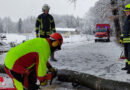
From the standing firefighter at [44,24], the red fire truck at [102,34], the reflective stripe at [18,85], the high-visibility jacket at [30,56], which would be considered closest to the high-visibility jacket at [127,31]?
the high-visibility jacket at [30,56]

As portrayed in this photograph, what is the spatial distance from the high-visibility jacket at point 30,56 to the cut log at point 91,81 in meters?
1.22

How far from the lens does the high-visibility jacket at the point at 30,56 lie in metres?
2.94

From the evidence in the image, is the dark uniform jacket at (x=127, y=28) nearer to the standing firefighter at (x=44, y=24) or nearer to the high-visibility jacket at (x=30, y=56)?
the high-visibility jacket at (x=30, y=56)

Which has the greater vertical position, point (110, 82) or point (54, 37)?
point (54, 37)

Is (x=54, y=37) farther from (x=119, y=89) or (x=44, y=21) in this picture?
(x=44, y=21)

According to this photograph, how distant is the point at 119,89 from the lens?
3.27 m

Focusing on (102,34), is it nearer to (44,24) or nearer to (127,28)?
(44,24)

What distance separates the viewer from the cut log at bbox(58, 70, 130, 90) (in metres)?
3.34

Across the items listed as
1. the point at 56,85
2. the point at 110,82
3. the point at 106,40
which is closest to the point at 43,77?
the point at 56,85

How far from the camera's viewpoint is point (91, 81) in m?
3.70

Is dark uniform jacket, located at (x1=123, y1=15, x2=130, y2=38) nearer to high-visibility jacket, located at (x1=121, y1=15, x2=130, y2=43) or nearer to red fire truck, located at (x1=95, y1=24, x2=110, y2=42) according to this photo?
high-visibility jacket, located at (x1=121, y1=15, x2=130, y2=43)

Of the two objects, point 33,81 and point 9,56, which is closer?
point 9,56

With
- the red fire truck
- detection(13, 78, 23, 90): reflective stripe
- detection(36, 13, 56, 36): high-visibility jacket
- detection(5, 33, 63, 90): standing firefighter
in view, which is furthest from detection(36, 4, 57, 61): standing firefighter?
the red fire truck

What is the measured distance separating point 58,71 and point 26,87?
1.35m
